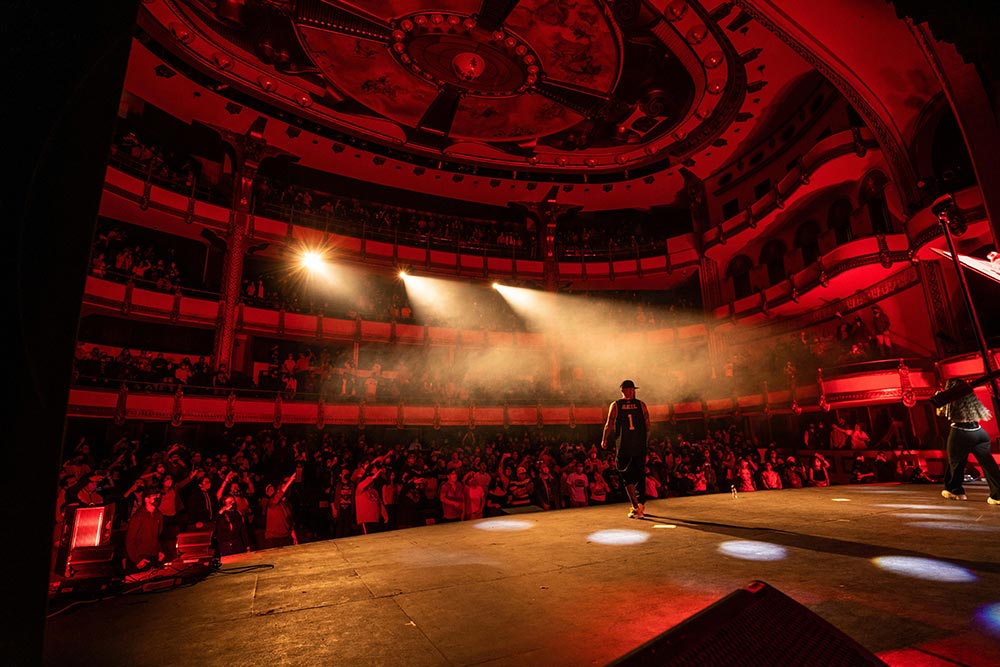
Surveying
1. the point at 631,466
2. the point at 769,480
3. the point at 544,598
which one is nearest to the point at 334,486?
the point at 631,466

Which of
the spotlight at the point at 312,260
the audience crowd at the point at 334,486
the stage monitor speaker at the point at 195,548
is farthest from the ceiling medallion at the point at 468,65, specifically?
the stage monitor speaker at the point at 195,548

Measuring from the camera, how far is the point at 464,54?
16484 mm

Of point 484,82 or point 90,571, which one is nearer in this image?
point 90,571

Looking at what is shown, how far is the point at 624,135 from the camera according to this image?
2034cm

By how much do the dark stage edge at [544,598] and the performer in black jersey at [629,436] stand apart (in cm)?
153

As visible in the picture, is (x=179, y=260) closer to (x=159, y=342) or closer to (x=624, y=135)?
(x=159, y=342)

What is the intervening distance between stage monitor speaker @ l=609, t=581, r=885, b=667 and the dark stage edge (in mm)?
60

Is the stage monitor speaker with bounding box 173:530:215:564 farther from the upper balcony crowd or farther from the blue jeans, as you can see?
the upper balcony crowd

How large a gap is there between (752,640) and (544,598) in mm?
1898

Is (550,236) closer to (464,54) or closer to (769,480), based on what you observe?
(464,54)

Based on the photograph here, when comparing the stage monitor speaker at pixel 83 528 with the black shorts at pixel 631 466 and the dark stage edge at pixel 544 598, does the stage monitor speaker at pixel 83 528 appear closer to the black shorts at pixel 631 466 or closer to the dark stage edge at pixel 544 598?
the dark stage edge at pixel 544 598

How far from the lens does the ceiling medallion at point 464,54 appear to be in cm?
1528

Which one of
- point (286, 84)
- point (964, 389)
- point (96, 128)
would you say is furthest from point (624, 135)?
point (96, 128)

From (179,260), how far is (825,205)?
2564 centimetres
